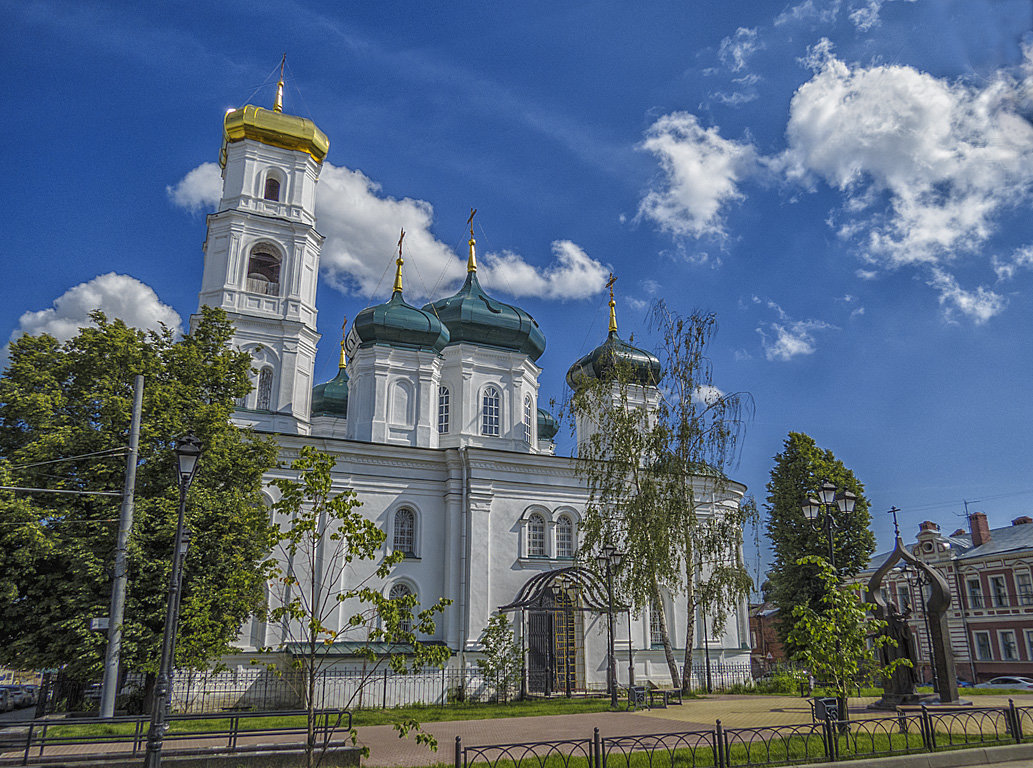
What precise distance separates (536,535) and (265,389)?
1128cm

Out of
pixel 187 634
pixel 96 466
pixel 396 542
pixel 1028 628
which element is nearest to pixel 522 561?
pixel 396 542

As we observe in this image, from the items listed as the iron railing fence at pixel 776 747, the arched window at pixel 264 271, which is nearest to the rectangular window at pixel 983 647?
the iron railing fence at pixel 776 747

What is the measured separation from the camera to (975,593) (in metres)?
38.4

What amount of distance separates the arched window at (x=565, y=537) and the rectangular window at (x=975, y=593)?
79.9 feet

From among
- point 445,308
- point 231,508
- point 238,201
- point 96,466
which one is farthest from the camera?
point 445,308

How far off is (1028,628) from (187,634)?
3772 centimetres

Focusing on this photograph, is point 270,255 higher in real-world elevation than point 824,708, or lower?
higher

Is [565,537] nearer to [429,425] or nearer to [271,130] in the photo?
[429,425]

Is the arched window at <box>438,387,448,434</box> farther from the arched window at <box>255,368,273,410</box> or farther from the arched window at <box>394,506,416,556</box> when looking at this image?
the arched window at <box>255,368,273,410</box>

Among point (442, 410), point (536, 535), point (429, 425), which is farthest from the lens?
point (442, 410)

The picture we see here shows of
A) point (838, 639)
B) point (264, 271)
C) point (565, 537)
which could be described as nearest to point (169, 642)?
point (838, 639)

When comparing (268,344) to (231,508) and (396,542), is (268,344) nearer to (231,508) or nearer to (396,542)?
(396,542)

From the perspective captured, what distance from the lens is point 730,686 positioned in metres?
25.5

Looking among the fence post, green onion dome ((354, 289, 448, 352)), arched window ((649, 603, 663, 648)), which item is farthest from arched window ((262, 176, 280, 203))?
the fence post
